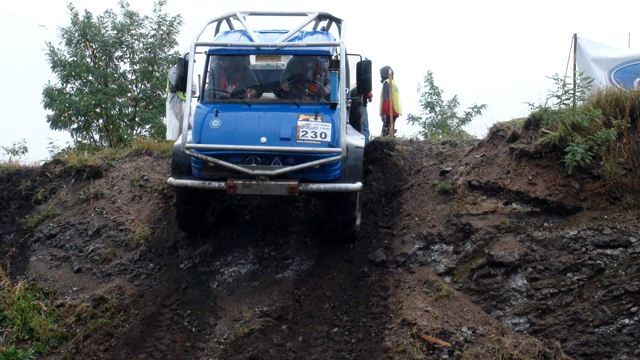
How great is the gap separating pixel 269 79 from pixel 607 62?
5960mm

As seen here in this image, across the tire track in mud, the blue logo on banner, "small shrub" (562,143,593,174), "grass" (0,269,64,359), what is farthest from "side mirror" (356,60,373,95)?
the blue logo on banner

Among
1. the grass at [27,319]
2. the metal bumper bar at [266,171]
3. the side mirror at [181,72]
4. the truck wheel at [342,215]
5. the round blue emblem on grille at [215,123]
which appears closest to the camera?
the metal bumper bar at [266,171]

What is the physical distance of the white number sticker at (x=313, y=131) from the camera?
5.66m

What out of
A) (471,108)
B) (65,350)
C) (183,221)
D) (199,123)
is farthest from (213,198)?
(471,108)

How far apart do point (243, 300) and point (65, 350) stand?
1758 millimetres

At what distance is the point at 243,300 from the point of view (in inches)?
240

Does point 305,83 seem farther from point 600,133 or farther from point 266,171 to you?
point 600,133

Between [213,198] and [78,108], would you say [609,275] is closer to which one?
[213,198]

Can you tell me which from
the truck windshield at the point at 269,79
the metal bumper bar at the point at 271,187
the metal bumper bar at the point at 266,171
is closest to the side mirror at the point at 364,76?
the truck windshield at the point at 269,79

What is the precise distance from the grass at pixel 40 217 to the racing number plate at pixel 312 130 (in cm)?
421

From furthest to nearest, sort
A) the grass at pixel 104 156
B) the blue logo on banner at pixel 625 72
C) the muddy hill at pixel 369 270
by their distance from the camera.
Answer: the blue logo on banner at pixel 625 72 < the grass at pixel 104 156 < the muddy hill at pixel 369 270

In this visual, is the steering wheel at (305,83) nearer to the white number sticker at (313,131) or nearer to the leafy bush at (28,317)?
the white number sticker at (313,131)

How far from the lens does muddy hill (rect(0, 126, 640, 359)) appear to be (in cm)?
527

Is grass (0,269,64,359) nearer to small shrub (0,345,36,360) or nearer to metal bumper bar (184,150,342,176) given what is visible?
small shrub (0,345,36,360)
